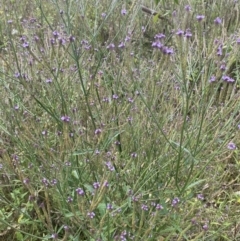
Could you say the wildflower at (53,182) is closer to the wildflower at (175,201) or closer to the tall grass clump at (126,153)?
the tall grass clump at (126,153)

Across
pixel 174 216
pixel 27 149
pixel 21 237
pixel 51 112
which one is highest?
pixel 51 112

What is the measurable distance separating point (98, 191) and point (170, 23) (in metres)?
2.30

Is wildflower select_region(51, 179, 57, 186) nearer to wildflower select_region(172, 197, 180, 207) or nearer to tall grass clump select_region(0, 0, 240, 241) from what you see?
tall grass clump select_region(0, 0, 240, 241)

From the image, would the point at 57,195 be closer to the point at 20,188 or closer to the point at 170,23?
the point at 20,188

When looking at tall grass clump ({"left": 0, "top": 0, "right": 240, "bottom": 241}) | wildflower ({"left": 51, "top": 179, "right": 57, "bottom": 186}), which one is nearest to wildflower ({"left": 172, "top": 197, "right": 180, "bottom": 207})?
tall grass clump ({"left": 0, "top": 0, "right": 240, "bottom": 241})

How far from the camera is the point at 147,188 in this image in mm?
2053

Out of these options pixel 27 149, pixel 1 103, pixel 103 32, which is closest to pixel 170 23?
pixel 103 32

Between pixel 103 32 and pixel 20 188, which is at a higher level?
pixel 103 32

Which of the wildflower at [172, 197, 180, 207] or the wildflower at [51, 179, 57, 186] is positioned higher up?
the wildflower at [51, 179, 57, 186]

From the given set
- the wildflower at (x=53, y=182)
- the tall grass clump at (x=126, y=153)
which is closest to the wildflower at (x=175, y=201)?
the tall grass clump at (x=126, y=153)

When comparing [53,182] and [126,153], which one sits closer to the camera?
[53,182]

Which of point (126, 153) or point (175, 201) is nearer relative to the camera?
point (175, 201)

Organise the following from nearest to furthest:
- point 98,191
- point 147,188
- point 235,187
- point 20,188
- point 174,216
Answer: point 98,191, point 174,216, point 147,188, point 20,188, point 235,187

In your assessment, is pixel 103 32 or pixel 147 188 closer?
pixel 147 188
